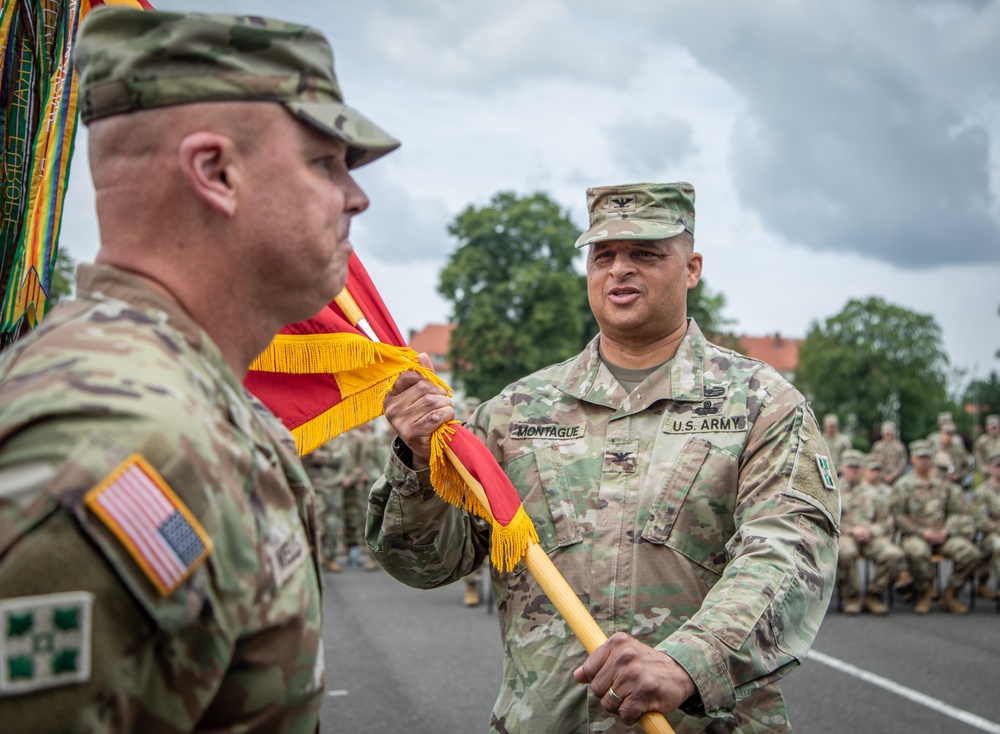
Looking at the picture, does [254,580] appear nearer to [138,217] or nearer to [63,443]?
[63,443]

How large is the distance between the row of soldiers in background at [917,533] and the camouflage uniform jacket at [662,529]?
9899 mm

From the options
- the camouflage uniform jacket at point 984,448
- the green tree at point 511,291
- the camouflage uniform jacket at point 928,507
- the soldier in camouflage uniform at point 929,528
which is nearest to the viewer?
the soldier in camouflage uniform at point 929,528

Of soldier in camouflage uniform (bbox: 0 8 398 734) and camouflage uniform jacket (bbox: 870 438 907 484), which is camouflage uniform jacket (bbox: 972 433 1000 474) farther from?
soldier in camouflage uniform (bbox: 0 8 398 734)

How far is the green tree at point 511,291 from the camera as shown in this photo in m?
37.5

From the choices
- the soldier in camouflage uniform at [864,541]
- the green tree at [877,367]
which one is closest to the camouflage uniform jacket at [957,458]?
the soldier in camouflage uniform at [864,541]

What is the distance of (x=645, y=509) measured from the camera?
2.87m

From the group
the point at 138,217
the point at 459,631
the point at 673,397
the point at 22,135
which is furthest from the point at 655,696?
the point at 459,631

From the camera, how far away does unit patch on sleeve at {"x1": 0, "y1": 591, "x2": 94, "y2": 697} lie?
1018 mm

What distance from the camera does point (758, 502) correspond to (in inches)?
106

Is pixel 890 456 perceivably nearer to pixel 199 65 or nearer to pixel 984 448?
pixel 984 448

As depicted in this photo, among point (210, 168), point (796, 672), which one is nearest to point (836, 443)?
point (796, 672)

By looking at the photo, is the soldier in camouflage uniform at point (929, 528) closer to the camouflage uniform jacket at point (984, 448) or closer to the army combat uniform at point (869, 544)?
the army combat uniform at point (869, 544)

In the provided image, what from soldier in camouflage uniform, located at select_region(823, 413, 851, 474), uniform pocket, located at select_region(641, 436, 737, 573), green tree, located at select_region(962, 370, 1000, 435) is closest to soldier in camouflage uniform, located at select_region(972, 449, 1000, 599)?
soldier in camouflage uniform, located at select_region(823, 413, 851, 474)

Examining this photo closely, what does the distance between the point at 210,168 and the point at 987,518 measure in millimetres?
14112
